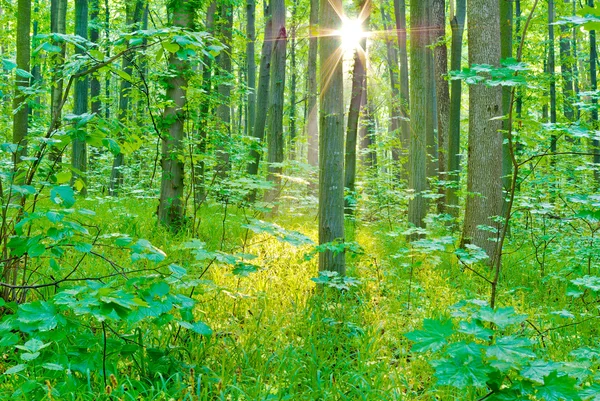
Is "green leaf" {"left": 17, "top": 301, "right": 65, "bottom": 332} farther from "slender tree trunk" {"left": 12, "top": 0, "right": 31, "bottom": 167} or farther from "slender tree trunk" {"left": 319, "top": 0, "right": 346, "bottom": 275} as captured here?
"slender tree trunk" {"left": 12, "top": 0, "right": 31, "bottom": 167}

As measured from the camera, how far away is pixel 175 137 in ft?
21.2

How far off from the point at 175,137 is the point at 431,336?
18.1ft

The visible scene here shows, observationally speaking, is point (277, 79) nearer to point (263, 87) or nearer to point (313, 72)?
point (263, 87)

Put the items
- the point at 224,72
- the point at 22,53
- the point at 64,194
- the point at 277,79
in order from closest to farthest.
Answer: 1. the point at 64,194
2. the point at 22,53
3. the point at 224,72
4. the point at 277,79

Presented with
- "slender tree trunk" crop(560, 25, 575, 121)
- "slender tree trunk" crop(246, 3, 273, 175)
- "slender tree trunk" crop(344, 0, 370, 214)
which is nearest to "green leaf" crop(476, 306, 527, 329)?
"slender tree trunk" crop(344, 0, 370, 214)

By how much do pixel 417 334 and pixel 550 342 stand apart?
110 inches

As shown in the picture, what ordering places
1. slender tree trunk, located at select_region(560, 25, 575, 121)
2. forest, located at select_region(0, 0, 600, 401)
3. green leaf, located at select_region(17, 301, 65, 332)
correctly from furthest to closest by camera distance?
1. slender tree trunk, located at select_region(560, 25, 575, 121)
2. forest, located at select_region(0, 0, 600, 401)
3. green leaf, located at select_region(17, 301, 65, 332)

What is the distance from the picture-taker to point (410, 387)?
9.38ft

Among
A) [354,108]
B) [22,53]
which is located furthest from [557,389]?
[354,108]

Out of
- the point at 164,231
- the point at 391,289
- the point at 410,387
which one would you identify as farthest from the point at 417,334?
the point at 164,231

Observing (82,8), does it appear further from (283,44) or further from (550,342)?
(550,342)

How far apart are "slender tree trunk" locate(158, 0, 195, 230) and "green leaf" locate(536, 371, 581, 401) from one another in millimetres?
5172

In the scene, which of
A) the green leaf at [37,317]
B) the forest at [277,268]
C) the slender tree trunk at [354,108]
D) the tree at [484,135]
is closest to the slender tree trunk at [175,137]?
the forest at [277,268]

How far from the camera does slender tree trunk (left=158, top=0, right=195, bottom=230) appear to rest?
621 cm
